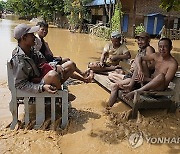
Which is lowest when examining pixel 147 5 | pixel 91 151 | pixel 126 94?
pixel 91 151

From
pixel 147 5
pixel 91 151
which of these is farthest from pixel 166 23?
pixel 91 151

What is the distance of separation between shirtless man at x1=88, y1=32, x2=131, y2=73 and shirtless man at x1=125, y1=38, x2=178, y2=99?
1538 mm

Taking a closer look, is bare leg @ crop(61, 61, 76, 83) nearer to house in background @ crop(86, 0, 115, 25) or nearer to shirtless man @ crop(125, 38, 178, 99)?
shirtless man @ crop(125, 38, 178, 99)

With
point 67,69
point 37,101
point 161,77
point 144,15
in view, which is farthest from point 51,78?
point 144,15

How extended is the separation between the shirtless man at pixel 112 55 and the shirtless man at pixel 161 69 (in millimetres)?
1538

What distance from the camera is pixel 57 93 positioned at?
370cm

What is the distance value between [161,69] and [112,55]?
6.49 ft

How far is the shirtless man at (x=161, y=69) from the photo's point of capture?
13.3 ft

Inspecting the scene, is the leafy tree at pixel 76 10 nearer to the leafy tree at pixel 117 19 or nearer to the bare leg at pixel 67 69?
the leafy tree at pixel 117 19

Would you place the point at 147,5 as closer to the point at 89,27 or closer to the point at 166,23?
the point at 166,23

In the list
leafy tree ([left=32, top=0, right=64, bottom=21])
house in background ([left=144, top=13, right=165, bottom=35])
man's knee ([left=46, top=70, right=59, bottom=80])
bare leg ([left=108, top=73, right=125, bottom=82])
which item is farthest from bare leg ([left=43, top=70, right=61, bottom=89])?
leafy tree ([left=32, top=0, right=64, bottom=21])

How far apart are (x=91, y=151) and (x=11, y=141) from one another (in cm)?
110

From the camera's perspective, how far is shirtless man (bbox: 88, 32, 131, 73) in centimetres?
598

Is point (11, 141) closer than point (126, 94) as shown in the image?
Yes
